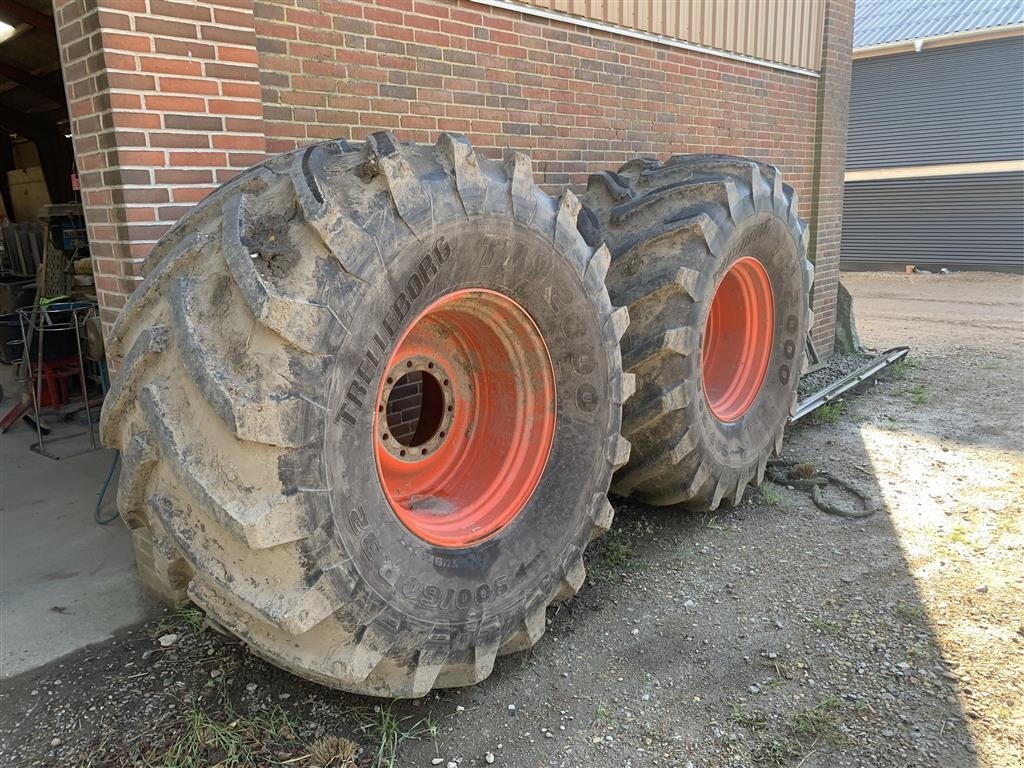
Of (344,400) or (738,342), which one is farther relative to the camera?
(738,342)

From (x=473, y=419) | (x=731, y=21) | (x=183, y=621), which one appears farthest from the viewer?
(x=731, y=21)

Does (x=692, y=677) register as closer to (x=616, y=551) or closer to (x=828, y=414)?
(x=616, y=551)

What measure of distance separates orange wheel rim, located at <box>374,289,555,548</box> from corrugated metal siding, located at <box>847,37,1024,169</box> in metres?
→ 17.3

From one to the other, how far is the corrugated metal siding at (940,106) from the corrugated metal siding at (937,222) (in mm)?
520

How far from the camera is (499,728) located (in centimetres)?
254

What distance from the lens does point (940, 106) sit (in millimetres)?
16641

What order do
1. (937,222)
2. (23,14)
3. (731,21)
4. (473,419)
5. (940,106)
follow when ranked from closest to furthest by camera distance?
(473,419)
(731,21)
(23,14)
(940,106)
(937,222)

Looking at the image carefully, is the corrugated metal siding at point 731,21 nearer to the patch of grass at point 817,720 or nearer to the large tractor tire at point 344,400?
the large tractor tire at point 344,400

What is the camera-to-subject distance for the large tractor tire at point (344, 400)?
76.5 inches

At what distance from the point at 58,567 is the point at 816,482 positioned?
4.30 m

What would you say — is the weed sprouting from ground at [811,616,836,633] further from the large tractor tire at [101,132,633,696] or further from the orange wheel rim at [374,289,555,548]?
the orange wheel rim at [374,289,555,548]

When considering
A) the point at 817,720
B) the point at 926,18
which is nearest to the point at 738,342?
the point at 817,720

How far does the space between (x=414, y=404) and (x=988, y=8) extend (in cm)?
1808

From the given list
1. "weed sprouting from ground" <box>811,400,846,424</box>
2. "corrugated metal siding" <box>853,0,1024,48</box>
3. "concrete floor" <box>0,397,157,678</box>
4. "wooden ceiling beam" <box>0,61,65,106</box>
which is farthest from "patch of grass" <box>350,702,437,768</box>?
"corrugated metal siding" <box>853,0,1024,48</box>
